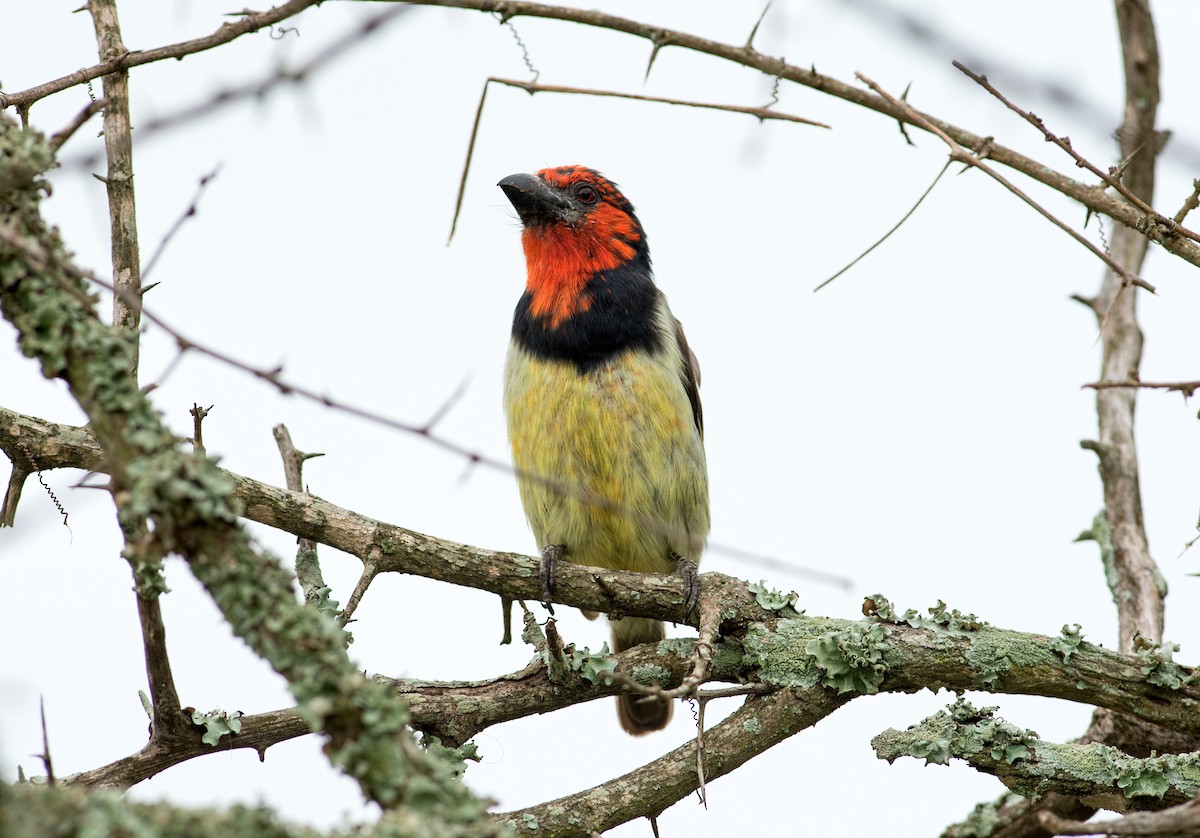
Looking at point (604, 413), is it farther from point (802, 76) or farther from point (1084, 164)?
point (1084, 164)

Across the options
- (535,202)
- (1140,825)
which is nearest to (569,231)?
(535,202)

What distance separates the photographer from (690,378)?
16.5 ft

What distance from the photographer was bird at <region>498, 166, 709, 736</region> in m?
4.47

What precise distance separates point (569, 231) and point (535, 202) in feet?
0.70

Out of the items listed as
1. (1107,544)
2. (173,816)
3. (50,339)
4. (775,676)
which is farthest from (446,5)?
(1107,544)

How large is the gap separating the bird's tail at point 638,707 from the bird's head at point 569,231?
137 cm

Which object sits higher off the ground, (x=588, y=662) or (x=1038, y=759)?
(x=588, y=662)

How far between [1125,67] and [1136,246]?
71 centimetres

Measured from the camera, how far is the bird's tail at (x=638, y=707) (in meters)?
5.18

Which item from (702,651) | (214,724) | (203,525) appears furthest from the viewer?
(214,724)

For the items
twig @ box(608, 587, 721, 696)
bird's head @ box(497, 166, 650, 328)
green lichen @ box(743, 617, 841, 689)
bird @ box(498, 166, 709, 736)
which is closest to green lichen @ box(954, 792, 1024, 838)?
green lichen @ box(743, 617, 841, 689)

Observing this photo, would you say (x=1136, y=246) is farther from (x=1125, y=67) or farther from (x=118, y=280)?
(x=118, y=280)

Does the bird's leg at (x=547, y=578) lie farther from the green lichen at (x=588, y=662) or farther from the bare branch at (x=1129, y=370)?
the bare branch at (x=1129, y=370)

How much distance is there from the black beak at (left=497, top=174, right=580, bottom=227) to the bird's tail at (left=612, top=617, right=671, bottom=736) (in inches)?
66.2
